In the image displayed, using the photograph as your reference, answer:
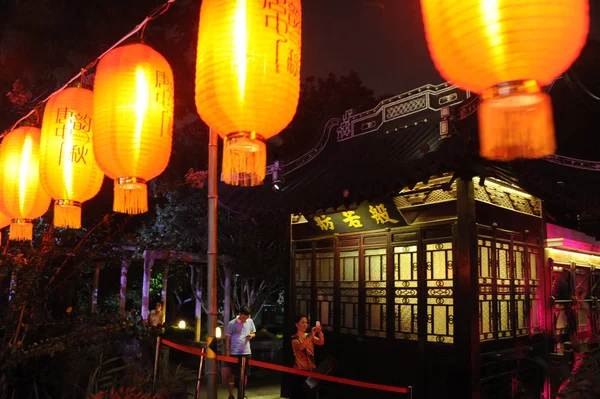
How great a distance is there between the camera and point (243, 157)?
3.68m

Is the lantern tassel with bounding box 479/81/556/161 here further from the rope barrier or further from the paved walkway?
the paved walkway

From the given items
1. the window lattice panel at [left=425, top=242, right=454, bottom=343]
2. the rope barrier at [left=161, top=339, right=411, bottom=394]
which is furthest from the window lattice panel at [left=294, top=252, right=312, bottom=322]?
the rope barrier at [left=161, top=339, right=411, bottom=394]

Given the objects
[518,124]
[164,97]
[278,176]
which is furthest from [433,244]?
[518,124]

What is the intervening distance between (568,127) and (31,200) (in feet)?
28.4

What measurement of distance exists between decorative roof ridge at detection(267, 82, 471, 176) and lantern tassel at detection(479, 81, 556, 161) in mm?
5293

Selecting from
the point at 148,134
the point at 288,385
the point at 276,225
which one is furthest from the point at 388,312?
the point at 276,225

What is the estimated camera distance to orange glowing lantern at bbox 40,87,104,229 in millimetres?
5602

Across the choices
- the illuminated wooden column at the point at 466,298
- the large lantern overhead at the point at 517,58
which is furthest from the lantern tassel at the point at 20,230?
the large lantern overhead at the point at 517,58

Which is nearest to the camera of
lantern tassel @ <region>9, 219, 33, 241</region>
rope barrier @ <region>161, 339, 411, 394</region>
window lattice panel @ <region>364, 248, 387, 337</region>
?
rope barrier @ <region>161, 339, 411, 394</region>

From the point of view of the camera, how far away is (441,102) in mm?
8281

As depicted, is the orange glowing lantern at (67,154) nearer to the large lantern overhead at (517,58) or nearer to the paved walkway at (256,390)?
the large lantern overhead at (517,58)

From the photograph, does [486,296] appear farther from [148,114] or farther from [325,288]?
[148,114]

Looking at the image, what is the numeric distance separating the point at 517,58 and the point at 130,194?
3.70 metres

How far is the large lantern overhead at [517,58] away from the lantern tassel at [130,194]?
332cm
